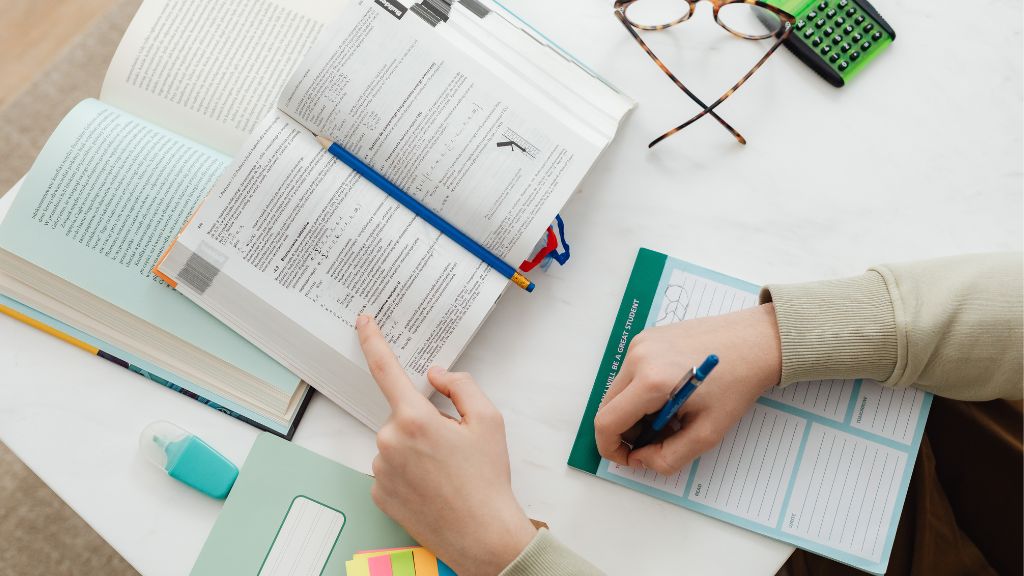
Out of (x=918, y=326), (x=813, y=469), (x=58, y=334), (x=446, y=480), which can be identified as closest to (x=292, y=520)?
(x=446, y=480)

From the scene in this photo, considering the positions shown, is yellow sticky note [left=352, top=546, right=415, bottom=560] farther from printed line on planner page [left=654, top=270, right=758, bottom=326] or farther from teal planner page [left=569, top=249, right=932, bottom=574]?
printed line on planner page [left=654, top=270, right=758, bottom=326]

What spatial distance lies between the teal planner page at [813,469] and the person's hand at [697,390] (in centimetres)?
4

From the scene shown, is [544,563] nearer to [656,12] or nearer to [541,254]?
[541,254]

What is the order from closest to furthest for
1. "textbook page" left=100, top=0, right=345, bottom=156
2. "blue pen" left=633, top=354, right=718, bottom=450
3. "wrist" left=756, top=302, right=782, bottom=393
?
1. "blue pen" left=633, top=354, right=718, bottom=450
2. "wrist" left=756, top=302, right=782, bottom=393
3. "textbook page" left=100, top=0, right=345, bottom=156

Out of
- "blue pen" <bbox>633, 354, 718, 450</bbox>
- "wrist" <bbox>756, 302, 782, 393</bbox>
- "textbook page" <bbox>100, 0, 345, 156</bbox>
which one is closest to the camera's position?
"blue pen" <bbox>633, 354, 718, 450</bbox>

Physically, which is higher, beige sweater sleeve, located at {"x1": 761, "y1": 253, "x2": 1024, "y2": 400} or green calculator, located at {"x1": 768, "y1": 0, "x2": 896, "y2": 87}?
green calculator, located at {"x1": 768, "y1": 0, "x2": 896, "y2": 87}

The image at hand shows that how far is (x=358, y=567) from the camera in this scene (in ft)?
2.46

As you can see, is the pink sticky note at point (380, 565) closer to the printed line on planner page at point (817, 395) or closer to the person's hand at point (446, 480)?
the person's hand at point (446, 480)

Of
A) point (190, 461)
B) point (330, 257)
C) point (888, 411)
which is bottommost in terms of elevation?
point (190, 461)

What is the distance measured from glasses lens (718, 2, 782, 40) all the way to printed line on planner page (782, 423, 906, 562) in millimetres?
443

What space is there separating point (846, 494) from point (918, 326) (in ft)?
0.59

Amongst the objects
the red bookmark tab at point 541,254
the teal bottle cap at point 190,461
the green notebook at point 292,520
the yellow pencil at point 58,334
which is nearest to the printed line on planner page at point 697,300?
the red bookmark tab at point 541,254

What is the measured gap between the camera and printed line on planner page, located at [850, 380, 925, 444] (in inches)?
30.3

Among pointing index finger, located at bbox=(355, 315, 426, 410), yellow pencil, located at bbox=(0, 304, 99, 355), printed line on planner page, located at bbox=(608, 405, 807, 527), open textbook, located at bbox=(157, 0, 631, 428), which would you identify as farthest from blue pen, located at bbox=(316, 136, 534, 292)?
yellow pencil, located at bbox=(0, 304, 99, 355)
